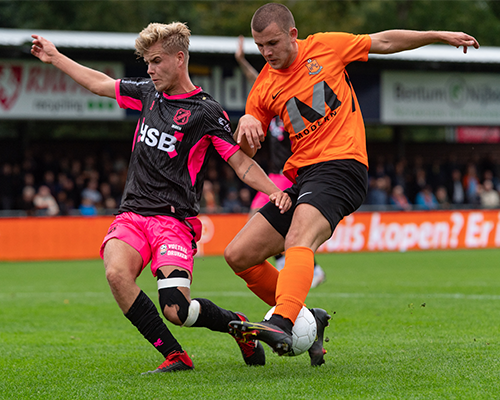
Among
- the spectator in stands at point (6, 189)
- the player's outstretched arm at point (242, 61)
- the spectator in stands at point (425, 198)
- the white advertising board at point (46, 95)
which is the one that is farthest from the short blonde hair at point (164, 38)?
the spectator in stands at point (425, 198)

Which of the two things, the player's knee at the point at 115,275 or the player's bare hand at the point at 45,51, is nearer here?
the player's knee at the point at 115,275

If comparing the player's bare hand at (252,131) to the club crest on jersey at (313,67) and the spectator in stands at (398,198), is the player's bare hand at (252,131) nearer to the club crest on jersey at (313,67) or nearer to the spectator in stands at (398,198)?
the club crest on jersey at (313,67)

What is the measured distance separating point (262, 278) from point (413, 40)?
1886mm

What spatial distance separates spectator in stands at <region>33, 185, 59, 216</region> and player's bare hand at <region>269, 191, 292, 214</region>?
1323cm

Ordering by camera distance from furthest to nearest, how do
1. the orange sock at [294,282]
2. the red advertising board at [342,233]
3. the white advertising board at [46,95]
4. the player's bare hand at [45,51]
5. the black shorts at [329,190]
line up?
the white advertising board at [46,95] → the red advertising board at [342,233] → the player's bare hand at [45,51] → the black shorts at [329,190] → the orange sock at [294,282]

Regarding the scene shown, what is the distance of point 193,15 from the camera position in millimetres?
36438

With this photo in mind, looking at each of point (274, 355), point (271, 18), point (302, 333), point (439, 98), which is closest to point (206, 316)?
point (302, 333)

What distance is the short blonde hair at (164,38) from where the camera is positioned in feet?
14.9

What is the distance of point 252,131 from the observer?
444 cm

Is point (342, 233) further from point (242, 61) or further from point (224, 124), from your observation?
point (224, 124)

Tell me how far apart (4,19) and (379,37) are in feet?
100

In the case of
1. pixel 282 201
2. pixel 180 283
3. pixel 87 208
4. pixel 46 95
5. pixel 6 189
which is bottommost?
pixel 87 208

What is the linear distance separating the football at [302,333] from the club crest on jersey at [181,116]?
1453mm

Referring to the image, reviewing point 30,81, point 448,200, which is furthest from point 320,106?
point 448,200
